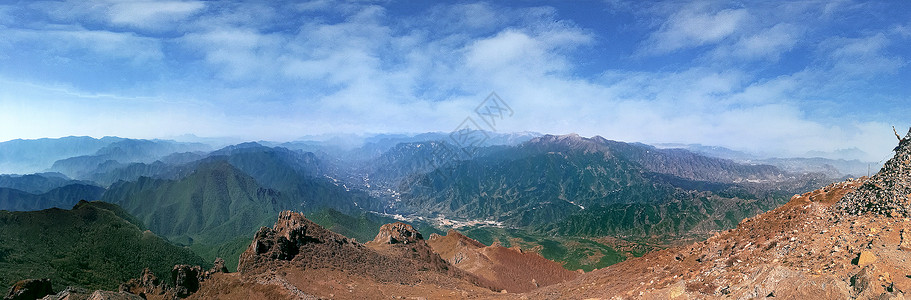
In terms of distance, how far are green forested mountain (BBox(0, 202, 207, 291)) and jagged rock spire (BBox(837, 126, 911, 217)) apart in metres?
97.0

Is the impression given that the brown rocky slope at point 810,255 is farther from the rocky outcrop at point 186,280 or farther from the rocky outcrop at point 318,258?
the rocky outcrop at point 186,280

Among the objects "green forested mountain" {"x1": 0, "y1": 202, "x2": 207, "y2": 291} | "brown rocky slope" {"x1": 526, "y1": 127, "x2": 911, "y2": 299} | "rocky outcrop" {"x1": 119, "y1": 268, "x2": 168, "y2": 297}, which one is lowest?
"green forested mountain" {"x1": 0, "y1": 202, "x2": 207, "y2": 291}

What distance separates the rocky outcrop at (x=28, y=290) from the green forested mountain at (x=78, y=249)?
154 feet

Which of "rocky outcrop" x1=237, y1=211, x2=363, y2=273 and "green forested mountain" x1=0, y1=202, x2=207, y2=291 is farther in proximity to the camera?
"green forested mountain" x1=0, y1=202, x2=207, y2=291

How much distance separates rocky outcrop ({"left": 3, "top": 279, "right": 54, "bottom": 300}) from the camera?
29833mm

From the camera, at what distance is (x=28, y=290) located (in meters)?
30.4

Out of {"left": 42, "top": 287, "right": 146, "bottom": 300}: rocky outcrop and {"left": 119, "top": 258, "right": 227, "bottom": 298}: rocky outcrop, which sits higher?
{"left": 42, "top": 287, "right": 146, "bottom": 300}: rocky outcrop

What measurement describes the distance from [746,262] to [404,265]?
3654 centimetres

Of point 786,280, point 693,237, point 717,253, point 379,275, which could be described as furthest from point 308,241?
point 693,237

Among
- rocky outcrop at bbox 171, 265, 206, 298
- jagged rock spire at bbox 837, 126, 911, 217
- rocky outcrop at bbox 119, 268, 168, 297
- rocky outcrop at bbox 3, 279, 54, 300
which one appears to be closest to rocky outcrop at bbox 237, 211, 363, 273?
rocky outcrop at bbox 171, 265, 206, 298

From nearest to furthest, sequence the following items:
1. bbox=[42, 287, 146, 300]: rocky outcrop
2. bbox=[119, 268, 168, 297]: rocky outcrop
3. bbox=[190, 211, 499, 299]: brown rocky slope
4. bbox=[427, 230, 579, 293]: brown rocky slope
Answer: bbox=[42, 287, 146, 300]: rocky outcrop → bbox=[190, 211, 499, 299]: brown rocky slope → bbox=[119, 268, 168, 297]: rocky outcrop → bbox=[427, 230, 579, 293]: brown rocky slope

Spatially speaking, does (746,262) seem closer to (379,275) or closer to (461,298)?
(461,298)

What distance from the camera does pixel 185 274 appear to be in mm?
31641

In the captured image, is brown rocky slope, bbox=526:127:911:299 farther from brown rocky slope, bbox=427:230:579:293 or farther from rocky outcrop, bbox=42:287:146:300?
brown rocky slope, bbox=427:230:579:293
